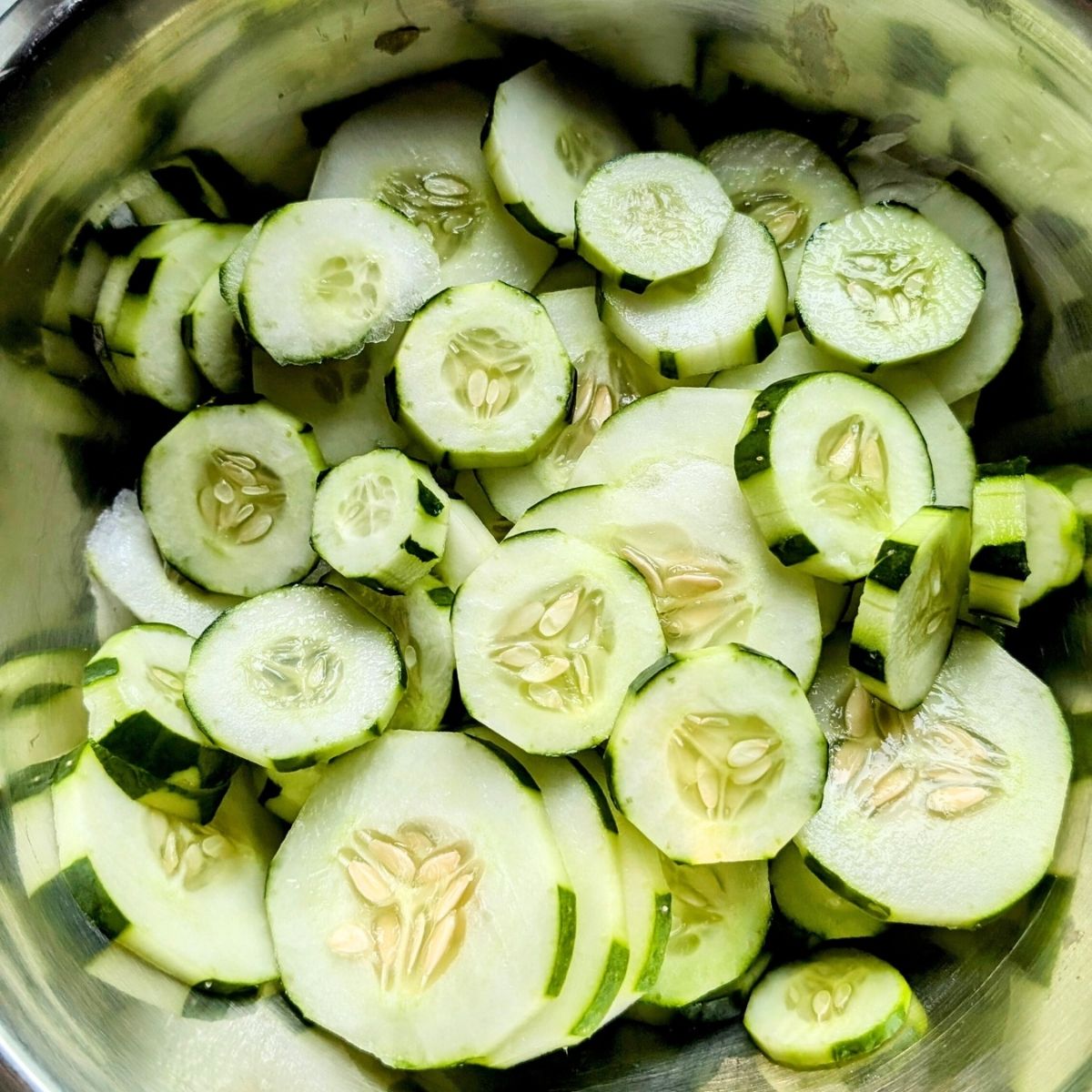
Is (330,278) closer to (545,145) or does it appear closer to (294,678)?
(545,145)

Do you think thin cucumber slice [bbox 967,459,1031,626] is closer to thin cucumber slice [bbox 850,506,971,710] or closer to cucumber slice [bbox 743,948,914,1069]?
thin cucumber slice [bbox 850,506,971,710]

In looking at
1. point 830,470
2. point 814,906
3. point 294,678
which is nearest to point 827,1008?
point 814,906

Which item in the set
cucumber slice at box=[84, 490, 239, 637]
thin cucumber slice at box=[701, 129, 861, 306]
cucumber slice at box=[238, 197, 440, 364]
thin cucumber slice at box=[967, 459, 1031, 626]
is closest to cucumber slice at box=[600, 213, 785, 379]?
thin cucumber slice at box=[701, 129, 861, 306]

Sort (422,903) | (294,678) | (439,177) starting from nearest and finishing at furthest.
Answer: (422,903)
(294,678)
(439,177)

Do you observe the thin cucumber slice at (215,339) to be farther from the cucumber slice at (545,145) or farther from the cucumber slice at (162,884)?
the cucumber slice at (162,884)

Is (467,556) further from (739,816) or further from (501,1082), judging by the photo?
(501,1082)
